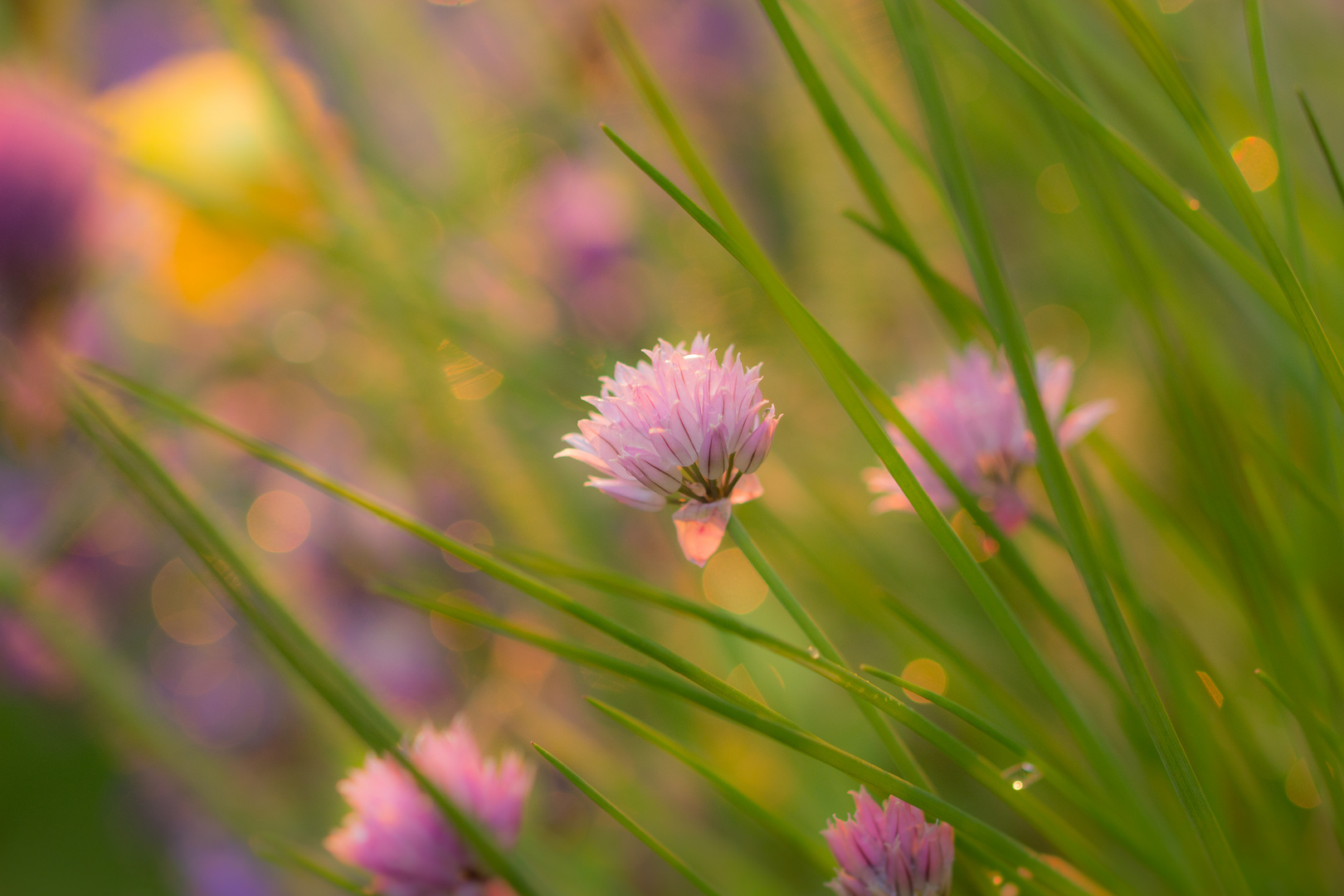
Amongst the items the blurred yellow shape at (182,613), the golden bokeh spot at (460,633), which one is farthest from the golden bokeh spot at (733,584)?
the blurred yellow shape at (182,613)

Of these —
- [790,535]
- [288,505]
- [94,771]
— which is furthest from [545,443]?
[94,771]

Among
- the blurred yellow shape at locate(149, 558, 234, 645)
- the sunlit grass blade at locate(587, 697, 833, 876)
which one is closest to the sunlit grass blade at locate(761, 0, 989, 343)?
the sunlit grass blade at locate(587, 697, 833, 876)

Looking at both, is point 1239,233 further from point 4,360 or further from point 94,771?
point 94,771

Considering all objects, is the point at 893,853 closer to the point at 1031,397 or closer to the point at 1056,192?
the point at 1031,397

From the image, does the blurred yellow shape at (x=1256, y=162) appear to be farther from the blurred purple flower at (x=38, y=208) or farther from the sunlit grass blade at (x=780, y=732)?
the blurred purple flower at (x=38, y=208)

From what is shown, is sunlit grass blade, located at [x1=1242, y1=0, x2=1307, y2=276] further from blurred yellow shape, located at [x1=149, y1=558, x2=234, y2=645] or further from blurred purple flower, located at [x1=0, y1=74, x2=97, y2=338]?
blurred yellow shape, located at [x1=149, y1=558, x2=234, y2=645]

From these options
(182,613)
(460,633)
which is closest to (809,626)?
(460,633)
